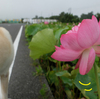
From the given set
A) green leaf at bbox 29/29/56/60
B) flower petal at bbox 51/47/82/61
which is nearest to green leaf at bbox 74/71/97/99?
green leaf at bbox 29/29/56/60

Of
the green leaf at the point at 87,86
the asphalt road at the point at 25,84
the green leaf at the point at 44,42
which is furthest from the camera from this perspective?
the asphalt road at the point at 25,84

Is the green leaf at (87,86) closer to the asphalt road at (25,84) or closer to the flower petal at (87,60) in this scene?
the flower petal at (87,60)

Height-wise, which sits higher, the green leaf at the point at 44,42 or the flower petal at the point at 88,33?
the flower petal at the point at 88,33

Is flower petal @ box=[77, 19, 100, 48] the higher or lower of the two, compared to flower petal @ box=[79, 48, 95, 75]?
higher

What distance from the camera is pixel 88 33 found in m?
0.26

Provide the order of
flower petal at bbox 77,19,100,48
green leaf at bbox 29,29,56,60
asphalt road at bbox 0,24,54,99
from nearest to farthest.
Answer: flower petal at bbox 77,19,100,48 < green leaf at bbox 29,29,56,60 < asphalt road at bbox 0,24,54,99

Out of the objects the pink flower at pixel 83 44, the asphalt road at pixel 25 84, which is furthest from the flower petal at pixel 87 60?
the asphalt road at pixel 25 84

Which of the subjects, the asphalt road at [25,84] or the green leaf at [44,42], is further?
the asphalt road at [25,84]

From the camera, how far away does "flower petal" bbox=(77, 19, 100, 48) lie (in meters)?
→ 0.26

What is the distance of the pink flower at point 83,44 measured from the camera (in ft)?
0.85

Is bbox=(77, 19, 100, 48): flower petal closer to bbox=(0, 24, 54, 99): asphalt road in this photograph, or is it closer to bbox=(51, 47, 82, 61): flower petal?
bbox=(51, 47, 82, 61): flower petal

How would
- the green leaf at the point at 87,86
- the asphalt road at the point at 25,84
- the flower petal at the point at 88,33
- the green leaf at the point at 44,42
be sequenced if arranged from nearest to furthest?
the flower petal at the point at 88,33, the green leaf at the point at 87,86, the green leaf at the point at 44,42, the asphalt road at the point at 25,84

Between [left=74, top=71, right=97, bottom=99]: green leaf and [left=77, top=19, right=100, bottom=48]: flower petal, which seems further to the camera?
[left=74, top=71, right=97, bottom=99]: green leaf

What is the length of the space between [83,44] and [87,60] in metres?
0.04
